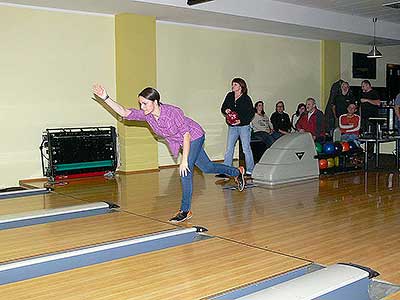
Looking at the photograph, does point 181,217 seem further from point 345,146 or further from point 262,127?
point 262,127

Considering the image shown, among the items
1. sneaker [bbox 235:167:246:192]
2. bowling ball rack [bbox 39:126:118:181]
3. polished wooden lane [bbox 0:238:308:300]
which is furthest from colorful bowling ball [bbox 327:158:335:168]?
polished wooden lane [bbox 0:238:308:300]

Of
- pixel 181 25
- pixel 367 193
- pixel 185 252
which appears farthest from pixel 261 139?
pixel 185 252

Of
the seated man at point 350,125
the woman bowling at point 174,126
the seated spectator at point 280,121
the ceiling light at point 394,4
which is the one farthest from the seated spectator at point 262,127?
the woman bowling at point 174,126

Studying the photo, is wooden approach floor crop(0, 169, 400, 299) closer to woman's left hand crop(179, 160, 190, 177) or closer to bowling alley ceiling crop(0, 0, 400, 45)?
woman's left hand crop(179, 160, 190, 177)

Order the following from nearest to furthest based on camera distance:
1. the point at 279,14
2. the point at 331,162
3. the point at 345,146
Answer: the point at 331,162 < the point at 345,146 < the point at 279,14

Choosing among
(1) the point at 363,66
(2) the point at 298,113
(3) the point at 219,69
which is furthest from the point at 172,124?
(1) the point at 363,66

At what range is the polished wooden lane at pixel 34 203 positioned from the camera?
15.0 ft

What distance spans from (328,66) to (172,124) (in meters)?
6.65

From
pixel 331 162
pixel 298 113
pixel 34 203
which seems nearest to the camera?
pixel 34 203

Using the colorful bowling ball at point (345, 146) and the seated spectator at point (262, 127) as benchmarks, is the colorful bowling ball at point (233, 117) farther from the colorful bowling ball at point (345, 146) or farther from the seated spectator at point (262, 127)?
the seated spectator at point (262, 127)

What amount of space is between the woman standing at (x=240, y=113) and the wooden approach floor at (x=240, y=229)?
20.1 inches

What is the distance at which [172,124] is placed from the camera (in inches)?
149

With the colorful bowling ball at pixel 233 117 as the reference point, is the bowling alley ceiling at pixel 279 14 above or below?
above

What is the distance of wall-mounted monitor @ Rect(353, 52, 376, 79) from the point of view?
33.4ft
